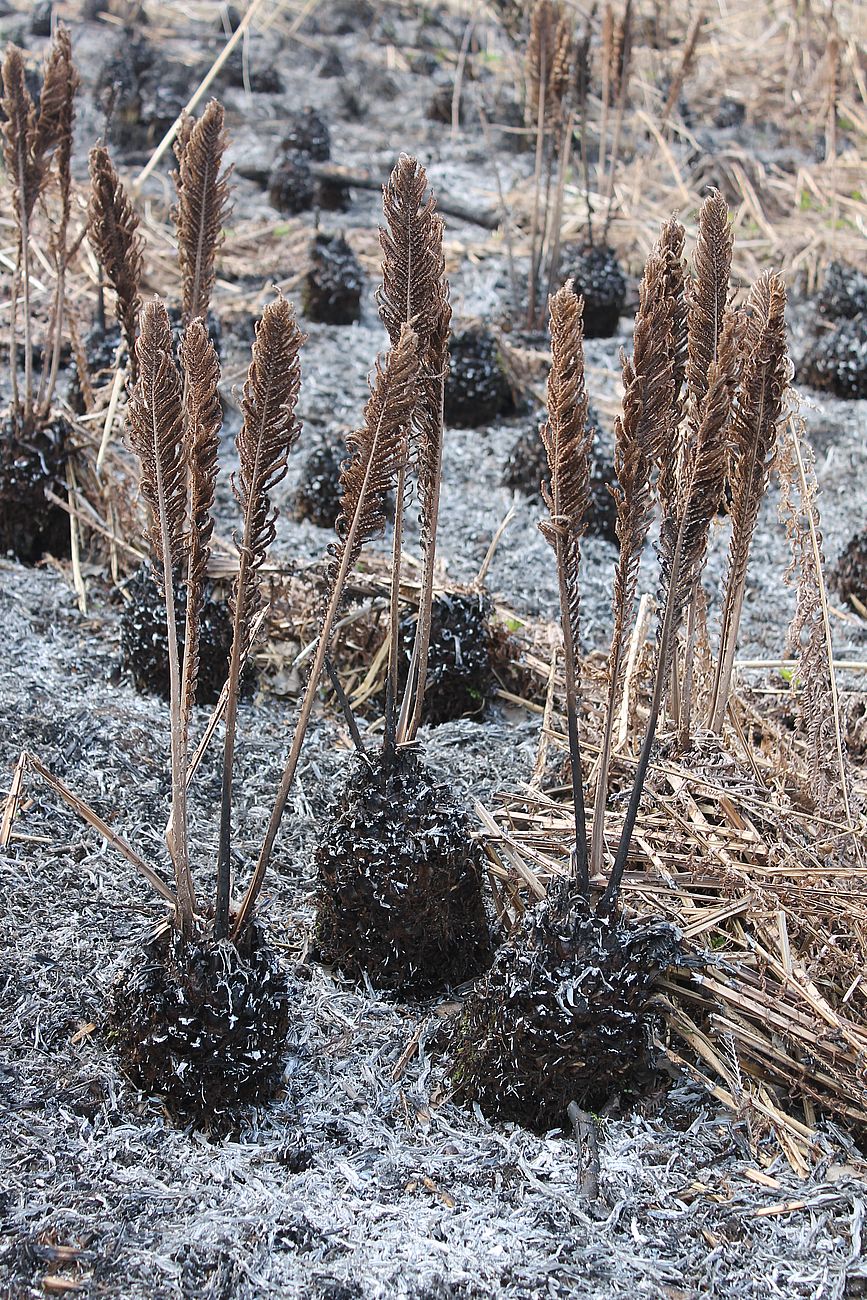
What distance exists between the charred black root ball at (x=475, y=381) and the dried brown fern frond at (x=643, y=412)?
2.56m

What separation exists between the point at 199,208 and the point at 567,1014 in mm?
1580

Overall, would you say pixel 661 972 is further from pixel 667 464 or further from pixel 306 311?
pixel 306 311

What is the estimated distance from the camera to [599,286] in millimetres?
4699

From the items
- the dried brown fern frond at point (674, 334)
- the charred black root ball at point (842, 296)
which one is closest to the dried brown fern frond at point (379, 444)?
the dried brown fern frond at point (674, 334)

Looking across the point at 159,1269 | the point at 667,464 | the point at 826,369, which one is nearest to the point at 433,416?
the point at 667,464

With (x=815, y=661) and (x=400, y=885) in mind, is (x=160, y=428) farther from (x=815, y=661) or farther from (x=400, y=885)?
(x=815, y=661)

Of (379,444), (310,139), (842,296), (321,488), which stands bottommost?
(321,488)

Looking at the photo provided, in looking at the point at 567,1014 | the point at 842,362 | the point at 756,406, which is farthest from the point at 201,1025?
the point at 842,362

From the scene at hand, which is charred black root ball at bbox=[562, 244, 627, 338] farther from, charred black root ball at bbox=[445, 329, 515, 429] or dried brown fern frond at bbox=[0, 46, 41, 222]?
dried brown fern frond at bbox=[0, 46, 41, 222]

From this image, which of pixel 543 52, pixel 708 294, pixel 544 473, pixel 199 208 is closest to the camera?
pixel 708 294

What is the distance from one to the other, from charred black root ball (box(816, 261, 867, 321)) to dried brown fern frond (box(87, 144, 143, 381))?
125 inches

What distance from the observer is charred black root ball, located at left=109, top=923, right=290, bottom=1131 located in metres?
1.67

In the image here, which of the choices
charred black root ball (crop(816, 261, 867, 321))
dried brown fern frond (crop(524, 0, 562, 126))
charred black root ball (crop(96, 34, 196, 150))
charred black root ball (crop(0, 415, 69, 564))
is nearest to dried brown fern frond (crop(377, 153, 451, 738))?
charred black root ball (crop(0, 415, 69, 564))

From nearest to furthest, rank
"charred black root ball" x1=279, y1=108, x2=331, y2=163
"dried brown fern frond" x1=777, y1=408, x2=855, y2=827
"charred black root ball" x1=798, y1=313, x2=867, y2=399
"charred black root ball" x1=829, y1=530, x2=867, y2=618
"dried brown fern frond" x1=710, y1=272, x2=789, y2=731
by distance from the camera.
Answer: "dried brown fern frond" x1=710, y1=272, x2=789, y2=731, "dried brown fern frond" x1=777, y1=408, x2=855, y2=827, "charred black root ball" x1=829, y1=530, x2=867, y2=618, "charred black root ball" x1=798, y1=313, x2=867, y2=399, "charred black root ball" x1=279, y1=108, x2=331, y2=163
